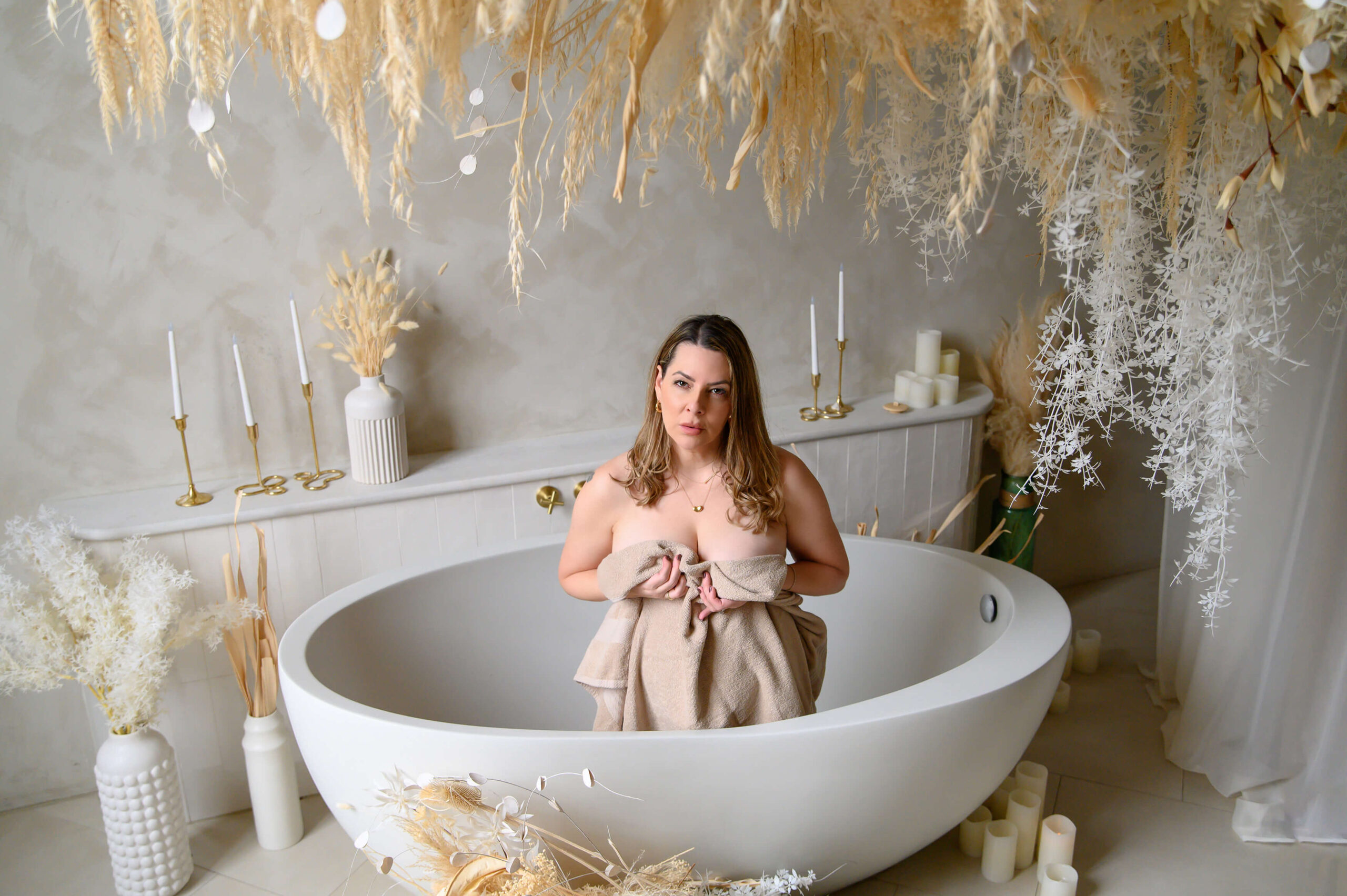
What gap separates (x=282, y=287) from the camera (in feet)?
7.73

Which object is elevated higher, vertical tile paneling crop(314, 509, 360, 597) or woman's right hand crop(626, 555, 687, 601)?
woman's right hand crop(626, 555, 687, 601)

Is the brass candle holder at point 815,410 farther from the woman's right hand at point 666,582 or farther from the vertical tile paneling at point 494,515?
the woman's right hand at point 666,582

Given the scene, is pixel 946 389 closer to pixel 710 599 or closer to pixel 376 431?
pixel 710 599

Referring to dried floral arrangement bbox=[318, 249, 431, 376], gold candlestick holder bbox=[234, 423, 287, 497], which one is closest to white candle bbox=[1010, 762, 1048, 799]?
dried floral arrangement bbox=[318, 249, 431, 376]

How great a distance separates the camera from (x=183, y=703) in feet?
7.48

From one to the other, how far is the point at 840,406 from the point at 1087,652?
1.05 metres

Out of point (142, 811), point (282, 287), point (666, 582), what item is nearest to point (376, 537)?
point (282, 287)

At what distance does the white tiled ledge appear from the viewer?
2.21 m

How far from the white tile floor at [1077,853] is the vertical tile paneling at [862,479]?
761 mm

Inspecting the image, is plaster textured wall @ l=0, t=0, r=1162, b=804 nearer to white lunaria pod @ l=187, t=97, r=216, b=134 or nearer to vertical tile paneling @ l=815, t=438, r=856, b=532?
vertical tile paneling @ l=815, t=438, r=856, b=532

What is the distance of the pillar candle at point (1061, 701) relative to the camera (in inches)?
108

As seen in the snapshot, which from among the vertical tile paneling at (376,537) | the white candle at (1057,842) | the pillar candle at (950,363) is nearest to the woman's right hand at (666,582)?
the vertical tile paneling at (376,537)

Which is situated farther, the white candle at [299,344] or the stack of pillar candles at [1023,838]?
the white candle at [299,344]

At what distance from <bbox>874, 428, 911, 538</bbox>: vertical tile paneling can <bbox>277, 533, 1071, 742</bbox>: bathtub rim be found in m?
0.56
